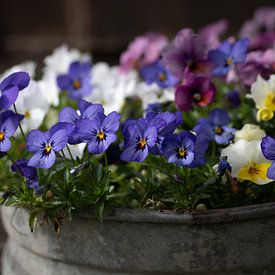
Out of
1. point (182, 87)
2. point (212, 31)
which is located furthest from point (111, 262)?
point (212, 31)

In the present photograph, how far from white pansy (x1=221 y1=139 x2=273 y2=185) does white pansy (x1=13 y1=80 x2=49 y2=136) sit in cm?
35

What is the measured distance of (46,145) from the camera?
3.15 feet

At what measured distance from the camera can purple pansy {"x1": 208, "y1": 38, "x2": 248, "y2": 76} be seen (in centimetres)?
121

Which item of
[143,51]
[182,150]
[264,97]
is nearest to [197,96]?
[264,97]

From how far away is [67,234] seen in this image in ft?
3.24

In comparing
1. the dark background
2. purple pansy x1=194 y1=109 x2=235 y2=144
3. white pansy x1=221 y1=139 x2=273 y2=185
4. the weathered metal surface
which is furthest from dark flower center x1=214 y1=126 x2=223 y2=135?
the dark background

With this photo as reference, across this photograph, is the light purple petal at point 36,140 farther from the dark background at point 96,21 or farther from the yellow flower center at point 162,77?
the dark background at point 96,21

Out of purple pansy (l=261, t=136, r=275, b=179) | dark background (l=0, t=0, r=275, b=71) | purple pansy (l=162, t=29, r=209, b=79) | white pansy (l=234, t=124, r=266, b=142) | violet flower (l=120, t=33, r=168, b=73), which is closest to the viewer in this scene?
purple pansy (l=261, t=136, r=275, b=179)

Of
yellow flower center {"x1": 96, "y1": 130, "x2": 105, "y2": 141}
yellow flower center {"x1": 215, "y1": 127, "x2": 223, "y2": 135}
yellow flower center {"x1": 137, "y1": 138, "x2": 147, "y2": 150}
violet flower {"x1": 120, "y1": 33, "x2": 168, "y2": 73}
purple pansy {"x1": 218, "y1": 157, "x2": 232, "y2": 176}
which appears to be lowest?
purple pansy {"x1": 218, "y1": 157, "x2": 232, "y2": 176}

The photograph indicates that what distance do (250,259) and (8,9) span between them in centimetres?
236

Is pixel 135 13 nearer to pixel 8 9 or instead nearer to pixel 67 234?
pixel 8 9

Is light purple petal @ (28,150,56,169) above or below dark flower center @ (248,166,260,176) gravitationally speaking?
above

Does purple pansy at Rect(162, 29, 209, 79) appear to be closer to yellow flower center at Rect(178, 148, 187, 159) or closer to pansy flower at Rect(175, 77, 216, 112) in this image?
pansy flower at Rect(175, 77, 216, 112)

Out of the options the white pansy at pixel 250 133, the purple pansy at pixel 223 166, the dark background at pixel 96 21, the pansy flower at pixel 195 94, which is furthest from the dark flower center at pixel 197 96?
the dark background at pixel 96 21
